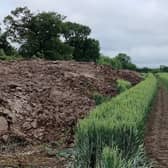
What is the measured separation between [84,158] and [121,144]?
0.67 meters

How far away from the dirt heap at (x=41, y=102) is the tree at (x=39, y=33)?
39.1m

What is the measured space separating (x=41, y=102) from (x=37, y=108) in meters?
0.92

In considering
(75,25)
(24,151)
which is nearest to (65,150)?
(24,151)

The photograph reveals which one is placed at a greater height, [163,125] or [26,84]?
[26,84]

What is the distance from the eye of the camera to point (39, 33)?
209ft

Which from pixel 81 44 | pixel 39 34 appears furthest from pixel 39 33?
pixel 81 44

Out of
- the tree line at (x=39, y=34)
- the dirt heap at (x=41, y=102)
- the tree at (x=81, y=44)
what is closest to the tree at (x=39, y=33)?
A: the tree line at (x=39, y=34)

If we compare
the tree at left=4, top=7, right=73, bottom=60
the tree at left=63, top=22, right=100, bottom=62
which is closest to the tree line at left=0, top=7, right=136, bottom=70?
the tree at left=4, top=7, right=73, bottom=60

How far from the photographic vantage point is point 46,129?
14312 mm

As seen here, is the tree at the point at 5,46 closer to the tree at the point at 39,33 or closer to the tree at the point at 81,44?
the tree at the point at 39,33

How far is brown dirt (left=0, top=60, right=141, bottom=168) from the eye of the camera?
13.1 m

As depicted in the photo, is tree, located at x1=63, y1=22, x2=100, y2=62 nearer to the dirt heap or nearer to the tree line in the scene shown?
the tree line

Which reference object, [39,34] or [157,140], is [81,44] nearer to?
[39,34]

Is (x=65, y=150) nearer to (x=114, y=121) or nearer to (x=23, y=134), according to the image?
(x=23, y=134)
